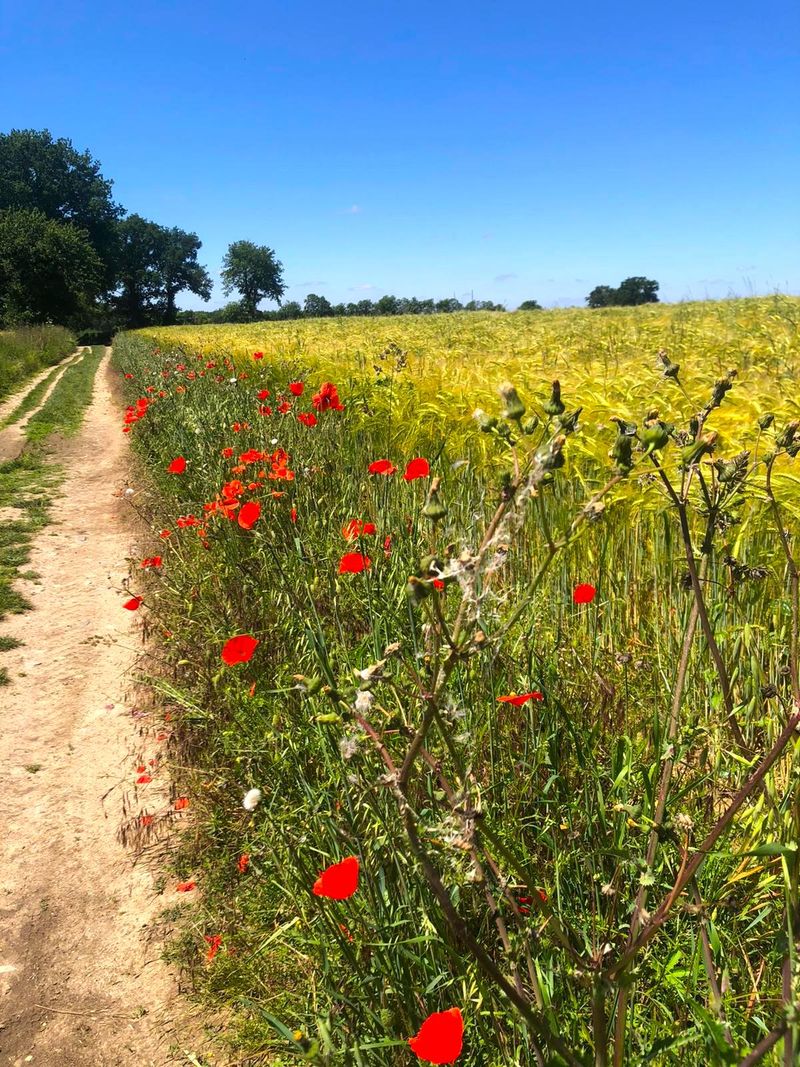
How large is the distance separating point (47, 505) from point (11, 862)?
5276 mm

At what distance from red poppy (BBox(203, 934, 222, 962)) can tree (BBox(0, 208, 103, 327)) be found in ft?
140

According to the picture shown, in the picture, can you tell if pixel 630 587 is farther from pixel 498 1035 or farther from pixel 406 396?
pixel 406 396

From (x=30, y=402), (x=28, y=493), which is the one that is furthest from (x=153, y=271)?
(x=28, y=493)

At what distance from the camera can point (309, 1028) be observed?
60.1 inches

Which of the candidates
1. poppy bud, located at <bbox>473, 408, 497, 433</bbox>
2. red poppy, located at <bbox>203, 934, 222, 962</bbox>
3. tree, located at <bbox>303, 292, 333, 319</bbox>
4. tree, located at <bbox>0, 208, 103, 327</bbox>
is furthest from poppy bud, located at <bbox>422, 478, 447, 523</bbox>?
tree, located at <bbox>303, 292, 333, 319</bbox>

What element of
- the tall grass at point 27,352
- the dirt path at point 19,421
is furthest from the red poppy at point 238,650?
the tall grass at point 27,352

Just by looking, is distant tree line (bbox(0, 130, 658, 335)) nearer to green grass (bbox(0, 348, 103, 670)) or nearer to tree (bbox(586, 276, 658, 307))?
tree (bbox(586, 276, 658, 307))

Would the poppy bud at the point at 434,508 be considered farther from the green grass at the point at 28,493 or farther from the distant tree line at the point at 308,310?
the distant tree line at the point at 308,310

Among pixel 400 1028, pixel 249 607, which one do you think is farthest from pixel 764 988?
pixel 249 607

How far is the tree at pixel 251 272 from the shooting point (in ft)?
252

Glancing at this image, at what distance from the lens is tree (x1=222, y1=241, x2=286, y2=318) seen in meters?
76.8

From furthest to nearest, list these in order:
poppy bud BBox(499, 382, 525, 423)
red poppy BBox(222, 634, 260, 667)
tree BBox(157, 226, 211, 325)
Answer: tree BBox(157, 226, 211, 325) < red poppy BBox(222, 634, 260, 667) < poppy bud BBox(499, 382, 525, 423)

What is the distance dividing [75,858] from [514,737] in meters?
1.71

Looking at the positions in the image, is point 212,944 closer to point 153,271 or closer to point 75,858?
point 75,858
